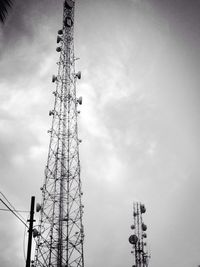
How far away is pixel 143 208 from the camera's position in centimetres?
3631

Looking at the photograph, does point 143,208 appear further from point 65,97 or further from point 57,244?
point 65,97

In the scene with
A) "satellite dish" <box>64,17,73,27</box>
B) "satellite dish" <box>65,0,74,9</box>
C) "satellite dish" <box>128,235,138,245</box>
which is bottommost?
"satellite dish" <box>128,235,138,245</box>

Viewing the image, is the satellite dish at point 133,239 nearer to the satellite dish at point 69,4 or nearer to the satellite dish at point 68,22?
the satellite dish at point 68,22

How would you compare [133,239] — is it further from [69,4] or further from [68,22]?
[69,4]

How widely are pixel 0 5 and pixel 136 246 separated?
3347 cm

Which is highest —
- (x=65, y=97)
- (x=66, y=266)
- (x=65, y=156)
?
(x=65, y=97)

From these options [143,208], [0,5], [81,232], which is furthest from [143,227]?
[0,5]

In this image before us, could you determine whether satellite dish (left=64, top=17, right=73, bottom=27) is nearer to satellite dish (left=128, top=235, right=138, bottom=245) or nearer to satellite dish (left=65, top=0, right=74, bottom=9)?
satellite dish (left=65, top=0, right=74, bottom=9)

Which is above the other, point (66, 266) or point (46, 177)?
point (46, 177)

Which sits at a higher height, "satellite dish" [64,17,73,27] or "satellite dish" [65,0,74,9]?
"satellite dish" [65,0,74,9]

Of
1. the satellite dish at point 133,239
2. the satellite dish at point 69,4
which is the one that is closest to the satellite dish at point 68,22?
the satellite dish at point 69,4

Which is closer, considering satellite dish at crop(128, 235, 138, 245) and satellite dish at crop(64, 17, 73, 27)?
satellite dish at crop(128, 235, 138, 245)

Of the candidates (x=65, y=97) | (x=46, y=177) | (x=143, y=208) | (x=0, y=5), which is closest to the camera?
(x=0, y=5)

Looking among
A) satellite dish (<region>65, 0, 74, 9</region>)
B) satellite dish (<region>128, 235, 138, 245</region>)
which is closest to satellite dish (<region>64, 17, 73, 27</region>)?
satellite dish (<region>65, 0, 74, 9</region>)
